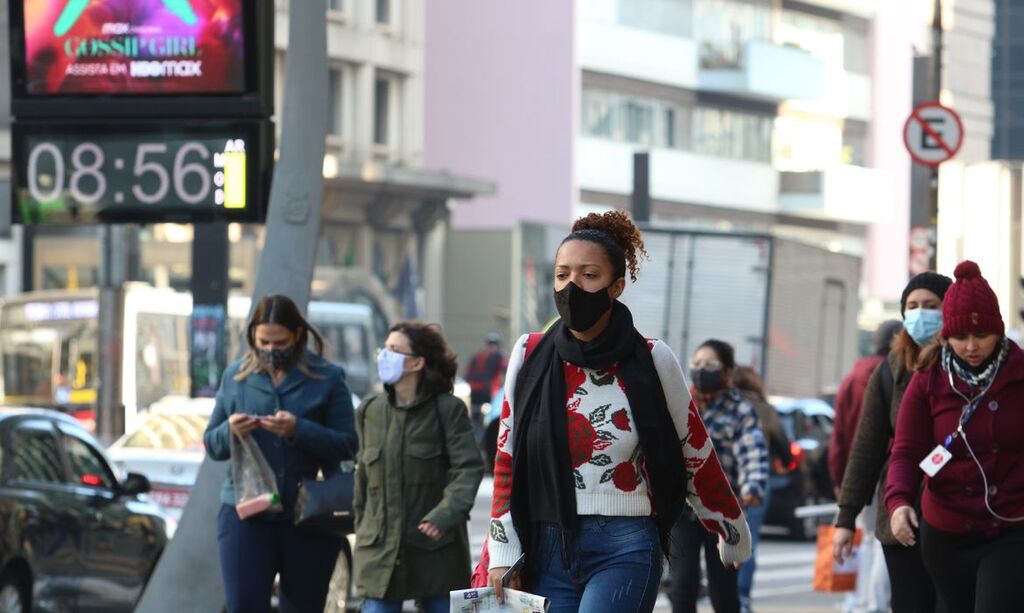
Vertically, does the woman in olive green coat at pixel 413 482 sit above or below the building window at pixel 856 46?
below

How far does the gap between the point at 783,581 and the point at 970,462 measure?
1143 centimetres

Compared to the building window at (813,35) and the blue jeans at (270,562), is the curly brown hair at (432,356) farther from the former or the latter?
the building window at (813,35)

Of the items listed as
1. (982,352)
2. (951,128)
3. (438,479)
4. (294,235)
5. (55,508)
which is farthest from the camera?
(951,128)

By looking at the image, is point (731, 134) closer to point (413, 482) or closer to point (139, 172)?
point (139, 172)

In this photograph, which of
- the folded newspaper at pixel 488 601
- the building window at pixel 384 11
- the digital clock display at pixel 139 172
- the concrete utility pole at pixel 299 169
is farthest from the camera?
the building window at pixel 384 11

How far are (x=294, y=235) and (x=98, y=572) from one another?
281 cm

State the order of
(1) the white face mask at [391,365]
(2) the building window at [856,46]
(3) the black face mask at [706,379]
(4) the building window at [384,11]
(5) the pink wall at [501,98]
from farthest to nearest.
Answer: (2) the building window at [856,46]
(5) the pink wall at [501,98]
(4) the building window at [384,11]
(3) the black face mask at [706,379]
(1) the white face mask at [391,365]

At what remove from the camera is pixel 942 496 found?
7.93m

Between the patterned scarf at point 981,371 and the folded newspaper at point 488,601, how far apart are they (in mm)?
1983

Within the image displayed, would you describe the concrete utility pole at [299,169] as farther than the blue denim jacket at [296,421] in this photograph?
Yes

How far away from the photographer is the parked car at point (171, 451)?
1650cm

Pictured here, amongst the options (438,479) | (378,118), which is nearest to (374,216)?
(378,118)

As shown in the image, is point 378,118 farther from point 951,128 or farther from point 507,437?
point 507,437

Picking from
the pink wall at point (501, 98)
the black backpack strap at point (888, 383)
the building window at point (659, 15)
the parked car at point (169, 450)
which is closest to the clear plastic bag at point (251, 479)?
the black backpack strap at point (888, 383)
